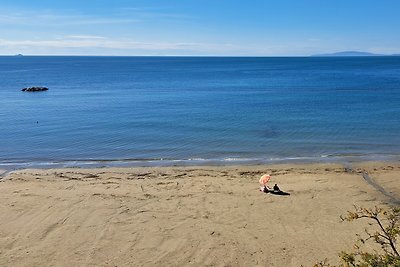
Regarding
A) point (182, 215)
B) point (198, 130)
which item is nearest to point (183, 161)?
point (198, 130)

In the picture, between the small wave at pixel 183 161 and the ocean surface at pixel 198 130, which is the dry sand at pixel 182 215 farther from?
the ocean surface at pixel 198 130

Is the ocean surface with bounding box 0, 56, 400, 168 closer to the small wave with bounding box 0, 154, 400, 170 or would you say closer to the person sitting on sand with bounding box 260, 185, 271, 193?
the small wave with bounding box 0, 154, 400, 170

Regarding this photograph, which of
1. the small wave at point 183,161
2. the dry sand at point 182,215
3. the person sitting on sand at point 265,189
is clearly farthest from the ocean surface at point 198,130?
the person sitting on sand at point 265,189

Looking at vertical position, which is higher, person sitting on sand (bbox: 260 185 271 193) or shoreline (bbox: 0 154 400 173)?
person sitting on sand (bbox: 260 185 271 193)

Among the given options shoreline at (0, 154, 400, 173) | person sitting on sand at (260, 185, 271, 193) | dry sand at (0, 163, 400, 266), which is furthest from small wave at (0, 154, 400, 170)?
person sitting on sand at (260, 185, 271, 193)

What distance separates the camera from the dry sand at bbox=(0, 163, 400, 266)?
39.6 ft

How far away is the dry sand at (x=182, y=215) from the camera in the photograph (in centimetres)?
1207

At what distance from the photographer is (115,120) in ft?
122

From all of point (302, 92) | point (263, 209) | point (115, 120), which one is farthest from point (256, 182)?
→ point (302, 92)

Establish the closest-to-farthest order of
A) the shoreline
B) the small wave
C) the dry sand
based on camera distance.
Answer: the dry sand, the shoreline, the small wave

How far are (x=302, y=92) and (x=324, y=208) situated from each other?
46.0 meters

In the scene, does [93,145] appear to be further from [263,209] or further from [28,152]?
[263,209]

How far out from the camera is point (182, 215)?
1491 cm

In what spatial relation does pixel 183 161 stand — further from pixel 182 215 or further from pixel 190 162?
pixel 182 215
